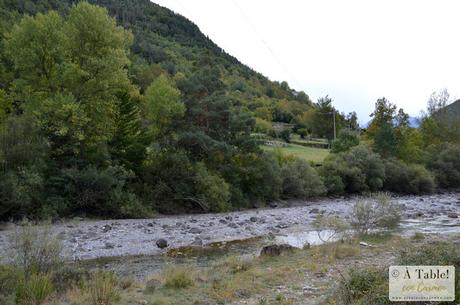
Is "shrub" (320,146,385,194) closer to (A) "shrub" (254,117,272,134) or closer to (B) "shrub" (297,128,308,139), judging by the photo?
(A) "shrub" (254,117,272,134)

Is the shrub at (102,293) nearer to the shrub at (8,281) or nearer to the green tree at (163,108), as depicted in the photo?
the shrub at (8,281)

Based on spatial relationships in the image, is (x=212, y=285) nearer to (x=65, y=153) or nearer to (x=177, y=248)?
(x=177, y=248)

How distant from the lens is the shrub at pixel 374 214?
2005cm

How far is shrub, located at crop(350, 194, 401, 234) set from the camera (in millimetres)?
20047

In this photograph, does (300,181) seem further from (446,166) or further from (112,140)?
(446,166)

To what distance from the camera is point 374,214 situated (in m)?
20.4

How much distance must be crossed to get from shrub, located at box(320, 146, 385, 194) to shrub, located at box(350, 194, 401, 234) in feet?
94.7

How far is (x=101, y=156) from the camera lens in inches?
1222

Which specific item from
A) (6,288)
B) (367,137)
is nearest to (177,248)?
(6,288)

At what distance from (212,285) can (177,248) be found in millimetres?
9451

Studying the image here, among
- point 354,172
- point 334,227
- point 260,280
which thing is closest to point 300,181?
point 354,172

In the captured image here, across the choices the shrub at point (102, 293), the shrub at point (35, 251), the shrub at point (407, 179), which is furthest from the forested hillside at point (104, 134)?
the shrub at point (407, 179)

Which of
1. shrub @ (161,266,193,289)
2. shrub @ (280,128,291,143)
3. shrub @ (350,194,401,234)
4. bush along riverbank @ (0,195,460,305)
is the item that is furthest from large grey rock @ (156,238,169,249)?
shrub @ (280,128,291,143)

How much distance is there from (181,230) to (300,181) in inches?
903
